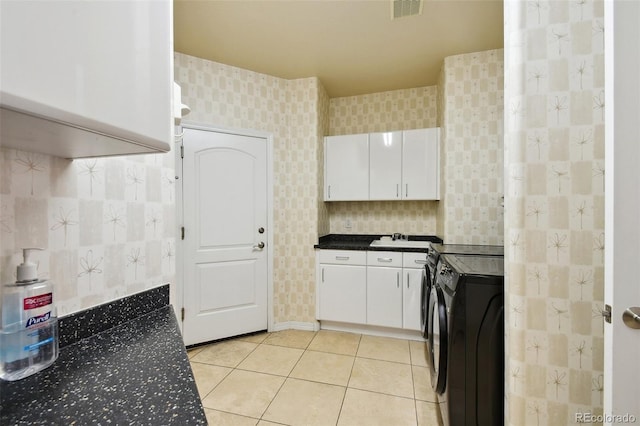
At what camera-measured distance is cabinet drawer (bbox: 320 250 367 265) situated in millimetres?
2693

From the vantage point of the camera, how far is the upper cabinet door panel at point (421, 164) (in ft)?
9.00

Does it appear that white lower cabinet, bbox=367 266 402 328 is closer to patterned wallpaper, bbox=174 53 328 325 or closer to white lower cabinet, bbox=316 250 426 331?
white lower cabinet, bbox=316 250 426 331

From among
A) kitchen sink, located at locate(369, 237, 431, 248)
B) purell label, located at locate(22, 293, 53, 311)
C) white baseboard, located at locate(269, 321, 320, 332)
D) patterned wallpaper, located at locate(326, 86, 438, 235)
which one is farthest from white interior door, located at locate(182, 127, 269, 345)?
purell label, located at locate(22, 293, 53, 311)

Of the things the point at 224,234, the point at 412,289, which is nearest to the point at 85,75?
the point at 224,234

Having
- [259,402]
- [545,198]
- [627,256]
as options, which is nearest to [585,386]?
[627,256]

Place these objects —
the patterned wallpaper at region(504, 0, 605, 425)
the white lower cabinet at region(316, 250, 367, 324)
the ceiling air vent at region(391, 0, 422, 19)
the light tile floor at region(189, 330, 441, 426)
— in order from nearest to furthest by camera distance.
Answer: the patterned wallpaper at region(504, 0, 605, 425)
the light tile floor at region(189, 330, 441, 426)
the ceiling air vent at region(391, 0, 422, 19)
the white lower cabinet at region(316, 250, 367, 324)

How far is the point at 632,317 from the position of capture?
733mm

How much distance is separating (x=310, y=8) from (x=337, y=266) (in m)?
2.14

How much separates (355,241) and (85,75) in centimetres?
298

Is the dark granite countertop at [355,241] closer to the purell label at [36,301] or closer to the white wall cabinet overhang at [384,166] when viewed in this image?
the white wall cabinet overhang at [384,166]

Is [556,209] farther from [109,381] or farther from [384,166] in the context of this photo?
[384,166]

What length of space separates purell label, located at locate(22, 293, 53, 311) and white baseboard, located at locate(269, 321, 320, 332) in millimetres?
2354

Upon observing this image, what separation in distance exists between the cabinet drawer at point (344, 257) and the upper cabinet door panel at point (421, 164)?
2.50 feet

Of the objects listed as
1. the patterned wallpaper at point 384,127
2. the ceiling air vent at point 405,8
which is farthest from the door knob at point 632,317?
the patterned wallpaper at point 384,127
